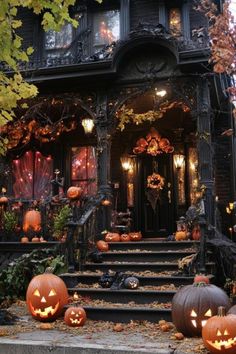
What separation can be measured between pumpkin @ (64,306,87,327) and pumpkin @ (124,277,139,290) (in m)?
1.21

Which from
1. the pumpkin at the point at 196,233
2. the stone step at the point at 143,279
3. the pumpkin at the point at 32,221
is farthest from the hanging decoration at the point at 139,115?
the stone step at the point at 143,279

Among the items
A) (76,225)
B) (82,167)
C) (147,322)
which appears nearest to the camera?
(147,322)

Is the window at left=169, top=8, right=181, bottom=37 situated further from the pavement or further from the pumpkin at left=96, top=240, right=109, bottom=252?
the pavement

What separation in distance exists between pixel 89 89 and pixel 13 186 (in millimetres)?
4944

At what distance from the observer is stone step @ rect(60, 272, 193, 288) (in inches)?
295

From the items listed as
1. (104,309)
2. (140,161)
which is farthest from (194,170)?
(104,309)

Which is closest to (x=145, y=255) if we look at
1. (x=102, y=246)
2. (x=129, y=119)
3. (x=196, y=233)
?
(x=102, y=246)

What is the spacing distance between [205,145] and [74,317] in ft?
18.5

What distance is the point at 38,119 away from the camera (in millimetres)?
13328

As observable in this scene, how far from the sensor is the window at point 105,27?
14.3 metres

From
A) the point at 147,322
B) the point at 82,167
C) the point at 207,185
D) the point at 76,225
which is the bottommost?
the point at 147,322

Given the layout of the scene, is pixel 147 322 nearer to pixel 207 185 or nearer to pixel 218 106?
pixel 207 185

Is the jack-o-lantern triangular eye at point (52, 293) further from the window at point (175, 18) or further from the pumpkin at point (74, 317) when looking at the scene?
the window at point (175, 18)

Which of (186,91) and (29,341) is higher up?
(186,91)
